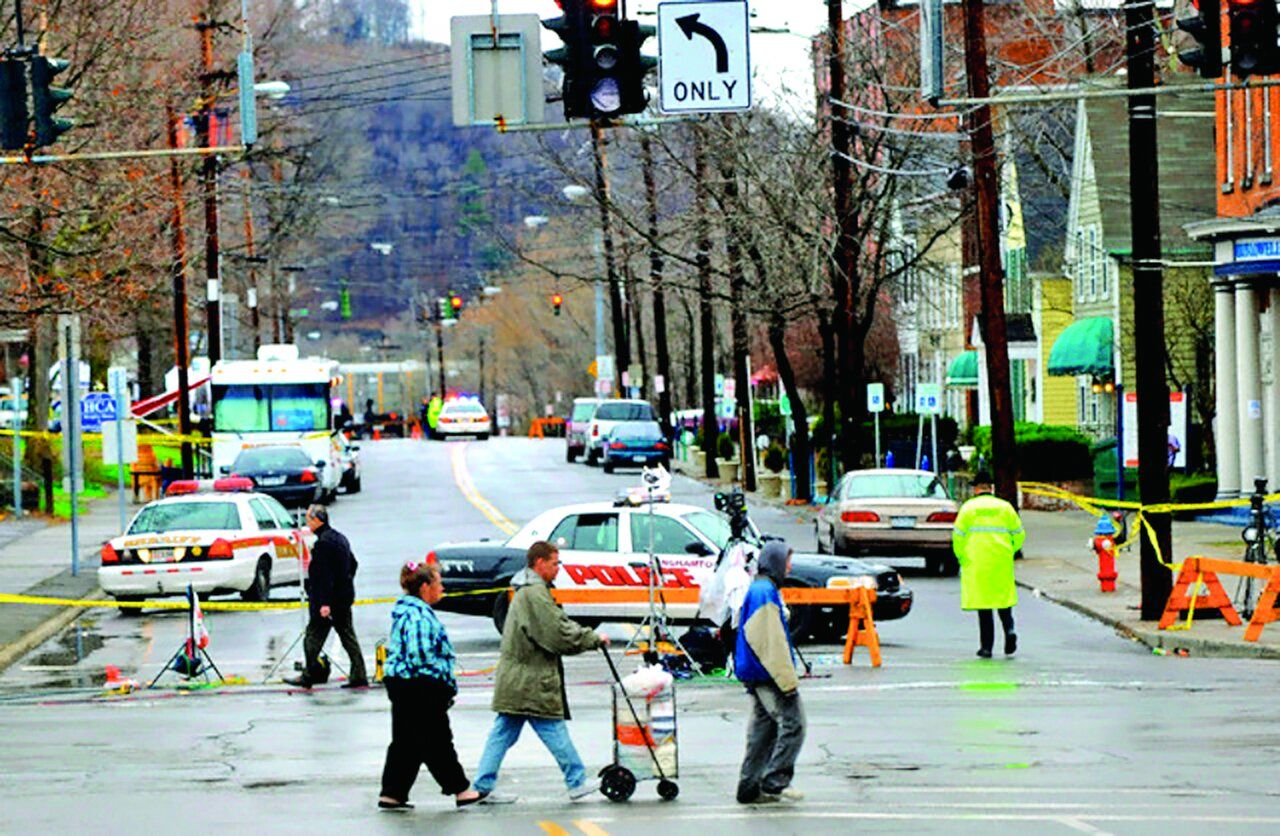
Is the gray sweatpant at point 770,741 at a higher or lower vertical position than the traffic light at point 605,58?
lower

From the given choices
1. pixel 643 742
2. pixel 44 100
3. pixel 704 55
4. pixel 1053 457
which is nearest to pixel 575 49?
pixel 704 55

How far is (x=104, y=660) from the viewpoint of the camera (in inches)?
1045

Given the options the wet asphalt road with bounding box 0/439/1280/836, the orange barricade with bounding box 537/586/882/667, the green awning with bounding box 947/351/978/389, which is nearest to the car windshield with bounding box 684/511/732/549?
the orange barricade with bounding box 537/586/882/667

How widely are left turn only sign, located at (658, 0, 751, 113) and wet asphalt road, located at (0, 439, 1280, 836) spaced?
5.11m

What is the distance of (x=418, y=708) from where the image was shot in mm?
14695

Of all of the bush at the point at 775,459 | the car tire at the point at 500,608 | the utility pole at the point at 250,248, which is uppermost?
the utility pole at the point at 250,248

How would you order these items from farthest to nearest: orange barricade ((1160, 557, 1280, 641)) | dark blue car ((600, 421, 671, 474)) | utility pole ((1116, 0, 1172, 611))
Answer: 1. dark blue car ((600, 421, 671, 474))
2. utility pole ((1116, 0, 1172, 611))
3. orange barricade ((1160, 557, 1280, 641))

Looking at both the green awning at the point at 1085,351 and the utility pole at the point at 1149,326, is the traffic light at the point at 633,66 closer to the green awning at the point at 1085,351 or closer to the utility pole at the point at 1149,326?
the utility pole at the point at 1149,326

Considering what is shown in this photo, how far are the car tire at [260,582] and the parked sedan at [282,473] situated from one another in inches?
714

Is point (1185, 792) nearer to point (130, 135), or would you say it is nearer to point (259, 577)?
point (259, 577)

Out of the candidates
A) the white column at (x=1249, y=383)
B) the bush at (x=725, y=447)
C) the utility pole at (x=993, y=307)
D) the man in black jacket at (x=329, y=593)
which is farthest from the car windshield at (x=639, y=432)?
the man in black jacket at (x=329, y=593)

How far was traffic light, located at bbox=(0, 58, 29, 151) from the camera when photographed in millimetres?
22922

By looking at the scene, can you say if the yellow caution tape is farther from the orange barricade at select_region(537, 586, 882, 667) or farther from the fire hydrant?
the fire hydrant

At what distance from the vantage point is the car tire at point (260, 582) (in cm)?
3194
